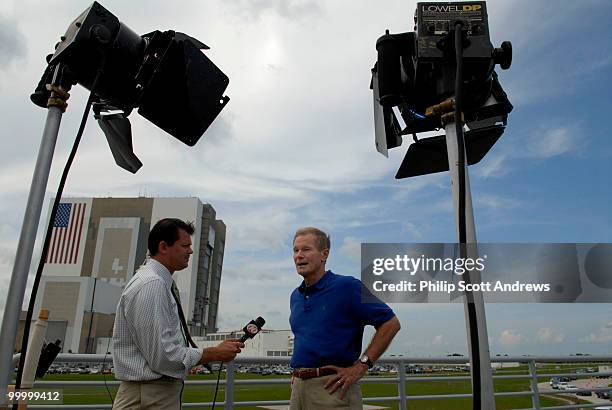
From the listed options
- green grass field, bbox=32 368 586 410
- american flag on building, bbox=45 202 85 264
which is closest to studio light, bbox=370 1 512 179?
green grass field, bbox=32 368 586 410

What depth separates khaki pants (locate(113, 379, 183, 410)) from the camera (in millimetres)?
1725

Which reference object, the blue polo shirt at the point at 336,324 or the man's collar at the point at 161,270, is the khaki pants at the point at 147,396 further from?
the blue polo shirt at the point at 336,324

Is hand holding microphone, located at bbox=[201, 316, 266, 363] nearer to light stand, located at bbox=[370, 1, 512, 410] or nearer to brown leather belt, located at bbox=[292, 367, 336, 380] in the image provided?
brown leather belt, located at bbox=[292, 367, 336, 380]

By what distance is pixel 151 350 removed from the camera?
173 centimetres

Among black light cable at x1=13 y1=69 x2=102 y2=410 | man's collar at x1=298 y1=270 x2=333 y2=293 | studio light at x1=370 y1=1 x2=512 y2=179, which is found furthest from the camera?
man's collar at x1=298 y1=270 x2=333 y2=293

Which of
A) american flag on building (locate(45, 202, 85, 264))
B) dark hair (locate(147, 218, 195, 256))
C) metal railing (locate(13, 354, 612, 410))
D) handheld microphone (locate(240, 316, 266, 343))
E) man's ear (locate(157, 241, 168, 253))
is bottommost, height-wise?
metal railing (locate(13, 354, 612, 410))

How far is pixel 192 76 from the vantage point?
1604 millimetres

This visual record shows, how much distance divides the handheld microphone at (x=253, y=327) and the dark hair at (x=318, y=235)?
0.46m

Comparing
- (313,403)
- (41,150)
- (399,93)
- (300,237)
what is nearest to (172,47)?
(41,150)

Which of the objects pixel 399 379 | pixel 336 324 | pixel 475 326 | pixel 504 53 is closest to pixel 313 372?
pixel 336 324

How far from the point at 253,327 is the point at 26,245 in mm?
1223

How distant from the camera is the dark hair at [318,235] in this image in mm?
2324

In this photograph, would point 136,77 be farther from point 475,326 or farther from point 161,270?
point 475,326

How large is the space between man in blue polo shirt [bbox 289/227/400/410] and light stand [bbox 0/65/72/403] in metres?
1.28
